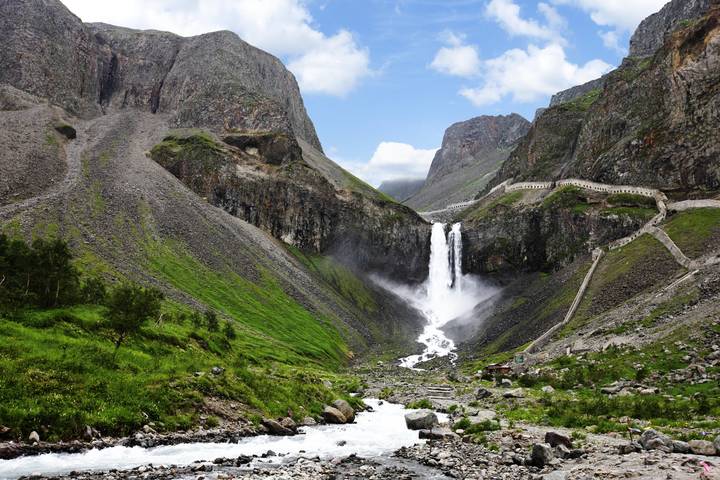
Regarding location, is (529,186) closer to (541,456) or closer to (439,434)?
(439,434)

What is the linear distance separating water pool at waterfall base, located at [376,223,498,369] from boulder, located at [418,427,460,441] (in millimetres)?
88381

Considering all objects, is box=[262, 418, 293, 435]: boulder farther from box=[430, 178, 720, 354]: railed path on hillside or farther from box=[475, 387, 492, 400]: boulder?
box=[430, 178, 720, 354]: railed path on hillside

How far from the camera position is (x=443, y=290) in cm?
15088

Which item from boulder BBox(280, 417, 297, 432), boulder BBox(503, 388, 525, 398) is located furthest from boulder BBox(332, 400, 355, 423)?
boulder BBox(503, 388, 525, 398)

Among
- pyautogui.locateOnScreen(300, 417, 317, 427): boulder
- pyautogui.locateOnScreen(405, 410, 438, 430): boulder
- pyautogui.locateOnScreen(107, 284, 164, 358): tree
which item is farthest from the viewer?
pyautogui.locateOnScreen(300, 417, 317, 427): boulder

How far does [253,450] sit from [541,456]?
1382 centimetres

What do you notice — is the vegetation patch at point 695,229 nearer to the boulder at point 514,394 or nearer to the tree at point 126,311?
the boulder at point 514,394

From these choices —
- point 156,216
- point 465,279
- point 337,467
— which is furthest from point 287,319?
point 337,467

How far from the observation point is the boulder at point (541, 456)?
19.9 metres

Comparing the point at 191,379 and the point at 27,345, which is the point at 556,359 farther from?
the point at 27,345

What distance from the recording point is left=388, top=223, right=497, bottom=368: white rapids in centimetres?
13512

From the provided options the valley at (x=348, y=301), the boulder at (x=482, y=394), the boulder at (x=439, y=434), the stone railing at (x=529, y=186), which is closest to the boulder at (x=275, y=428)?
the valley at (x=348, y=301)

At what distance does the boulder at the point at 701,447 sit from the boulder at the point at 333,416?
21438mm

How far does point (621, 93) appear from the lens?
133 metres
